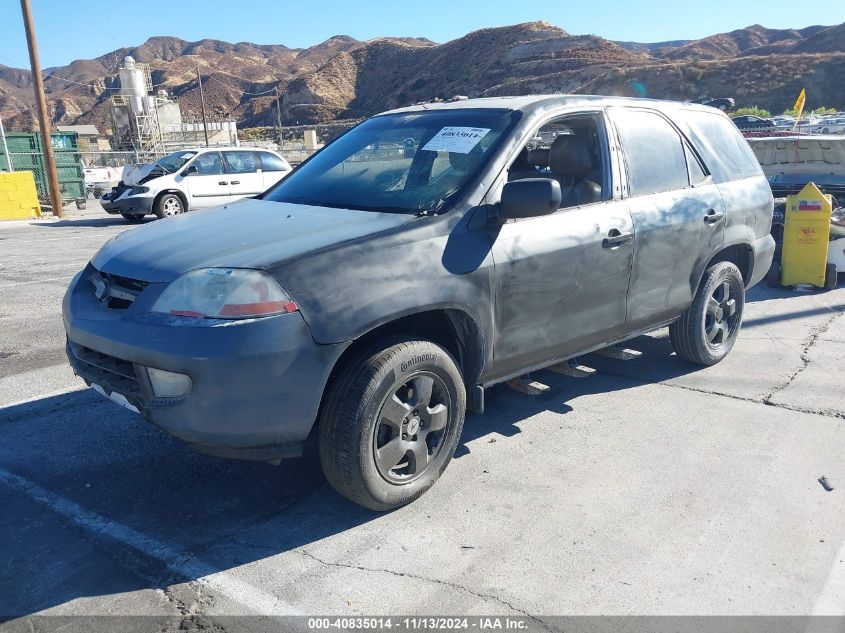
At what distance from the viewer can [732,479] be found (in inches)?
150

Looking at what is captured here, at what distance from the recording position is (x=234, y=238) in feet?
11.4

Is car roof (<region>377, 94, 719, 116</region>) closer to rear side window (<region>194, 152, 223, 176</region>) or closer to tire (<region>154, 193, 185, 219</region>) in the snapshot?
tire (<region>154, 193, 185, 219</region>)

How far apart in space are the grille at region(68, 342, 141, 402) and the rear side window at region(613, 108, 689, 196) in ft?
9.94

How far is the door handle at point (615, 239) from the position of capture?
4.21 meters

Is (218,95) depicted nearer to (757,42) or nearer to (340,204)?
(757,42)

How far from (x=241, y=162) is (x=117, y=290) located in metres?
14.1

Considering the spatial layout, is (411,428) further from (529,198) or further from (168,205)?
(168,205)

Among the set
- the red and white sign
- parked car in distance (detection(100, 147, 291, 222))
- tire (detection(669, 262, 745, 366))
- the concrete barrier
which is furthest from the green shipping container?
tire (detection(669, 262, 745, 366))

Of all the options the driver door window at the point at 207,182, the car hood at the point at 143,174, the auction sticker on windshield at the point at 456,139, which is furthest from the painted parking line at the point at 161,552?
the car hood at the point at 143,174

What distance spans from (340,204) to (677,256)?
7.37ft

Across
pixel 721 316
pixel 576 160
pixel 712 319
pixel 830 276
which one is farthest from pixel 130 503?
pixel 830 276

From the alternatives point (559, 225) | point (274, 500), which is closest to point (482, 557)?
point (274, 500)

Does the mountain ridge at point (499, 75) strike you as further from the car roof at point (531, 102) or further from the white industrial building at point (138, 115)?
the car roof at point (531, 102)

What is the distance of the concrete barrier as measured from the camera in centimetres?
1822
